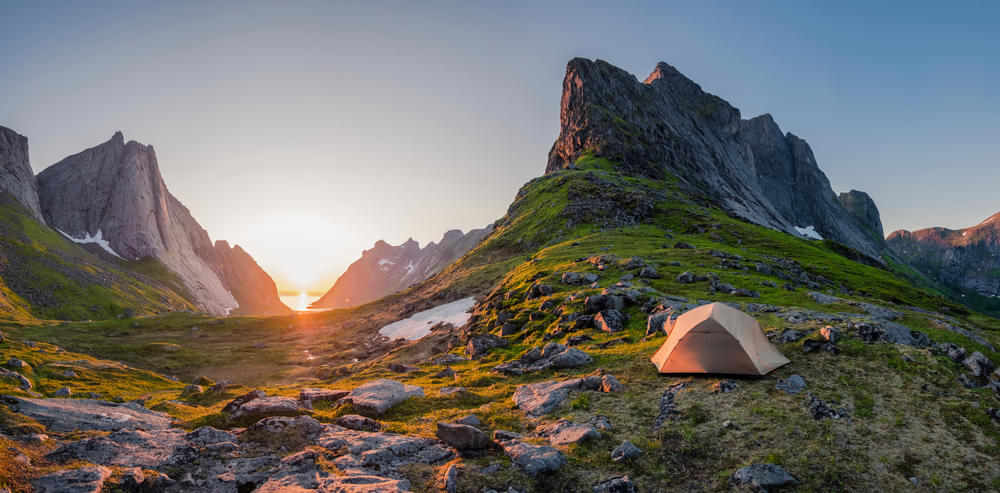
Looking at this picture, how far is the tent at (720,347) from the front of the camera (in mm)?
19031

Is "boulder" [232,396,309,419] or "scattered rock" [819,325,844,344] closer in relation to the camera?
"boulder" [232,396,309,419]

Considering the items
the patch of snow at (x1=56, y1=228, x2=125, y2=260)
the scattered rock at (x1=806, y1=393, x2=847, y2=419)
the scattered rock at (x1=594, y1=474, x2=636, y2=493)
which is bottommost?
the scattered rock at (x1=594, y1=474, x2=636, y2=493)

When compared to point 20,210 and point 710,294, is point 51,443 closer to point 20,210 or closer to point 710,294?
point 710,294

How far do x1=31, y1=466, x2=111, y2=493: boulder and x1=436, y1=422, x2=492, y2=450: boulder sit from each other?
9.75 m

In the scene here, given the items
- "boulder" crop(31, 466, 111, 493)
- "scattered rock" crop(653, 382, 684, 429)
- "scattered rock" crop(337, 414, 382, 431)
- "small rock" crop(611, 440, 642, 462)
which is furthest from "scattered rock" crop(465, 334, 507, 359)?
"boulder" crop(31, 466, 111, 493)

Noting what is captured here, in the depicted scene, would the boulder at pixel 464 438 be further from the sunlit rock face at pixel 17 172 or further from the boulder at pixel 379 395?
the sunlit rock face at pixel 17 172

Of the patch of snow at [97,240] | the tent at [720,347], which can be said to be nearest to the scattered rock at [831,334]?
the tent at [720,347]

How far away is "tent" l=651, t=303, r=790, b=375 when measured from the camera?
19031 millimetres

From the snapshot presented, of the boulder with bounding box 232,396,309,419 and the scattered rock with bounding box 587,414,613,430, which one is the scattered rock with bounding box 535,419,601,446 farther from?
the boulder with bounding box 232,396,309,419

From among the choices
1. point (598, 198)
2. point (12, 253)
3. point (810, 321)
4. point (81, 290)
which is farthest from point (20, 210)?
point (810, 321)

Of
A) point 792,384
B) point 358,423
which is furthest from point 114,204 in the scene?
point 792,384

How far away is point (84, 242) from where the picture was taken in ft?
542

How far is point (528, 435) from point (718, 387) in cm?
904

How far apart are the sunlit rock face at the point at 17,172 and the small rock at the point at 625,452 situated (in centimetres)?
21959
